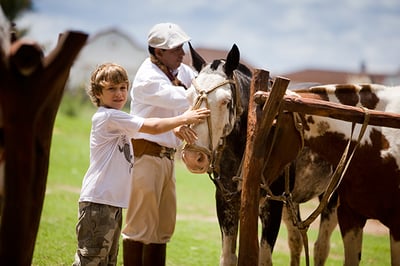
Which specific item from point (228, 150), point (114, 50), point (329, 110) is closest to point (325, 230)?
point (228, 150)

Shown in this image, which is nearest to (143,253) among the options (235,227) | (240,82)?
(235,227)

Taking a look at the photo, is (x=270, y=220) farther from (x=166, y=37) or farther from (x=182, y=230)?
(x=182, y=230)

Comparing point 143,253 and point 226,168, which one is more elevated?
point 226,168

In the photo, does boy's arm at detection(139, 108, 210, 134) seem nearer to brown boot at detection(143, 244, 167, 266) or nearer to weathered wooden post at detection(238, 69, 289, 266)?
weathered wooden post at detection(238, 69, 289, 266)

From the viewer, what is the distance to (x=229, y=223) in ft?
17.0

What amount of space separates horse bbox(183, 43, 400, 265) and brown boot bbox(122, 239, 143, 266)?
108 centimetres

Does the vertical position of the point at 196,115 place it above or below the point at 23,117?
above

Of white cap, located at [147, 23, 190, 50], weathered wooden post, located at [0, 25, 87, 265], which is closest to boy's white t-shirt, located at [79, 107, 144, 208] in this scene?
white cap, located at [147, 23, 190, 50]

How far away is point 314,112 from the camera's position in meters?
4.25

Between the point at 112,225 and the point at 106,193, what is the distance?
0.24 meters

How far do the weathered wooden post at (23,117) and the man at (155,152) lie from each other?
2.08m

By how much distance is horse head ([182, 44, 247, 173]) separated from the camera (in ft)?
15.3

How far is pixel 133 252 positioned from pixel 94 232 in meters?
1.06

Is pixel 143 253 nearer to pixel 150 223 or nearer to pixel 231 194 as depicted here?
pixel 150 223
